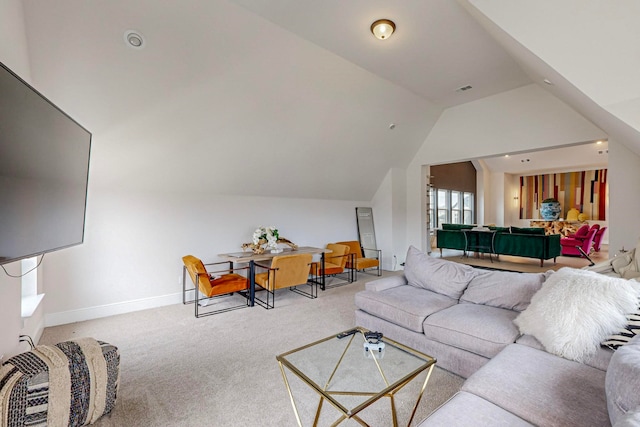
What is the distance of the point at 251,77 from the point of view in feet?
11.2

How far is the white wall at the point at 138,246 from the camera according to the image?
143 inches

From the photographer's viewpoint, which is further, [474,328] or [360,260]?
[360,260]

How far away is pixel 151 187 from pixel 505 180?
12.3 metres

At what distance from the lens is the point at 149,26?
2590 mm

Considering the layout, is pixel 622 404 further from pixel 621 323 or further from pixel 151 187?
pixel 151 187

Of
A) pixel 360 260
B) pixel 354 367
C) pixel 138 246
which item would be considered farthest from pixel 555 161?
pixel 138 246

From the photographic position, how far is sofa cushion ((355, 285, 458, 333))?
8.41 feet

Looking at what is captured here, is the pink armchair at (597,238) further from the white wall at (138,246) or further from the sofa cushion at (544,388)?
the white wall at (138,246)

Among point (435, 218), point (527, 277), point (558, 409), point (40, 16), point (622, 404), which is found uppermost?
point (40, 16)

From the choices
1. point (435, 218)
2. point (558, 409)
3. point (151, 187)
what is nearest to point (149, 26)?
point (151, 187)

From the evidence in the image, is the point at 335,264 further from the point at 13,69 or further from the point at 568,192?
the point at 568,192

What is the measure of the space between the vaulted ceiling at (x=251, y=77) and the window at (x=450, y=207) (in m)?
4.69

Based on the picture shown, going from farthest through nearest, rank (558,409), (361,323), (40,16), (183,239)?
1. (183,239)
2. (361,323)
3. (40,16)
4. (558,409)

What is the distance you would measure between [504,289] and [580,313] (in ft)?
2.66
